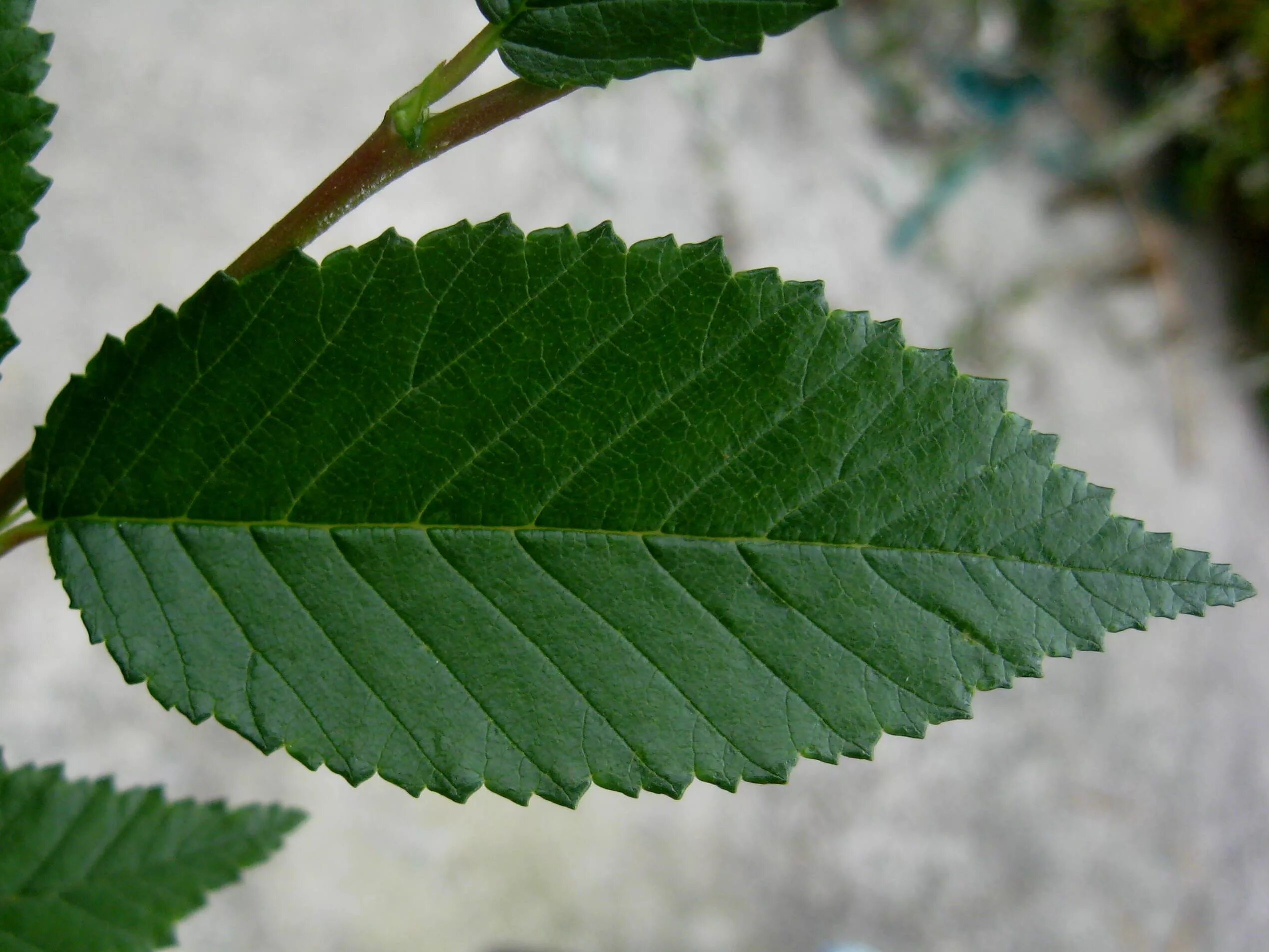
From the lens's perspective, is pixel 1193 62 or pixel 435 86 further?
pixel 1193 62

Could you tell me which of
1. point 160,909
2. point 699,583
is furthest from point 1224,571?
point 160,909

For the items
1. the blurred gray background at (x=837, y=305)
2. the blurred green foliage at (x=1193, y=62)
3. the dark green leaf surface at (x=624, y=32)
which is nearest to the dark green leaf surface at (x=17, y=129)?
the dark green leaf surface at (x=624, y=32)

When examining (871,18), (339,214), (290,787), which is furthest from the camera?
(871,18)

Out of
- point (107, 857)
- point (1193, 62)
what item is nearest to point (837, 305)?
point (1193, 62)

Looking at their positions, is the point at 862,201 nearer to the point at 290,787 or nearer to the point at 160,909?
the point at 290,787

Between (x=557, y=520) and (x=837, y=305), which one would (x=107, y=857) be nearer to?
(x=557, y=520)

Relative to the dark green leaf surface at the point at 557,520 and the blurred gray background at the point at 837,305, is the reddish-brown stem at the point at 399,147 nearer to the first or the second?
the dark green leaf surface at the point at 557,520

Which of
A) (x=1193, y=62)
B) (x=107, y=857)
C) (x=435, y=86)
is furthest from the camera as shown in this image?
(x=1193, y=62)
